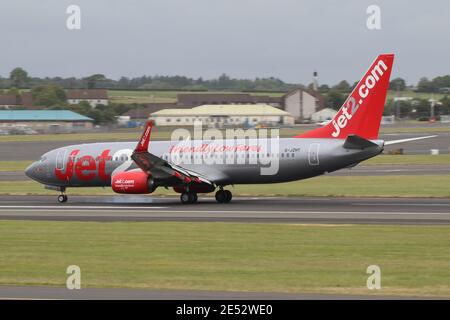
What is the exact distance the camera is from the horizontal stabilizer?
127ft

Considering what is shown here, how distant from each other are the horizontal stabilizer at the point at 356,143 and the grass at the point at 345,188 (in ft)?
22.6

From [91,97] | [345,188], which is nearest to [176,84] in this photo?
[91,97]

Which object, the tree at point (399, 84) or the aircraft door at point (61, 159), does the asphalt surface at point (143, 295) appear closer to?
the aircraft door at point (61, 159)

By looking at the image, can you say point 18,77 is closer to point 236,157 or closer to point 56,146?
point 56,146

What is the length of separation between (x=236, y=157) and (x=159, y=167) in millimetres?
3978

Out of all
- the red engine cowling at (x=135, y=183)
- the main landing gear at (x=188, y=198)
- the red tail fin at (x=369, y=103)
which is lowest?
the main landing gear at (x=188, y=198)

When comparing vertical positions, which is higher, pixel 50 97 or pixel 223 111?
pixel 50 97

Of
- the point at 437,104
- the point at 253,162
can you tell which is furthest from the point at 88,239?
the point at 437,104

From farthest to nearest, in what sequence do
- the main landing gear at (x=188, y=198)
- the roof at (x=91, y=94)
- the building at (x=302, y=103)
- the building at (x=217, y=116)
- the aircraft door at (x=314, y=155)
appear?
the roof at (x=91, y=94)
the building at (x=302, y=103)
the building at (x=217, y=116)
the main landing gear at (x=188, y=198)
the aircraft door at (x=314, y=155)

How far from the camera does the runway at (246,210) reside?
3359 cm

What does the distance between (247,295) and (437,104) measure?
14536 centimetres

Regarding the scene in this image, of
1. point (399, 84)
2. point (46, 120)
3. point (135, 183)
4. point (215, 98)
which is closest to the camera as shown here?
point (135, 183)

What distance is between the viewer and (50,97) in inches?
5807

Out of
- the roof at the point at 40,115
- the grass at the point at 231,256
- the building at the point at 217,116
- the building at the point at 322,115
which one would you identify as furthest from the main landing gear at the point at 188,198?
the building at the point at 322,115
